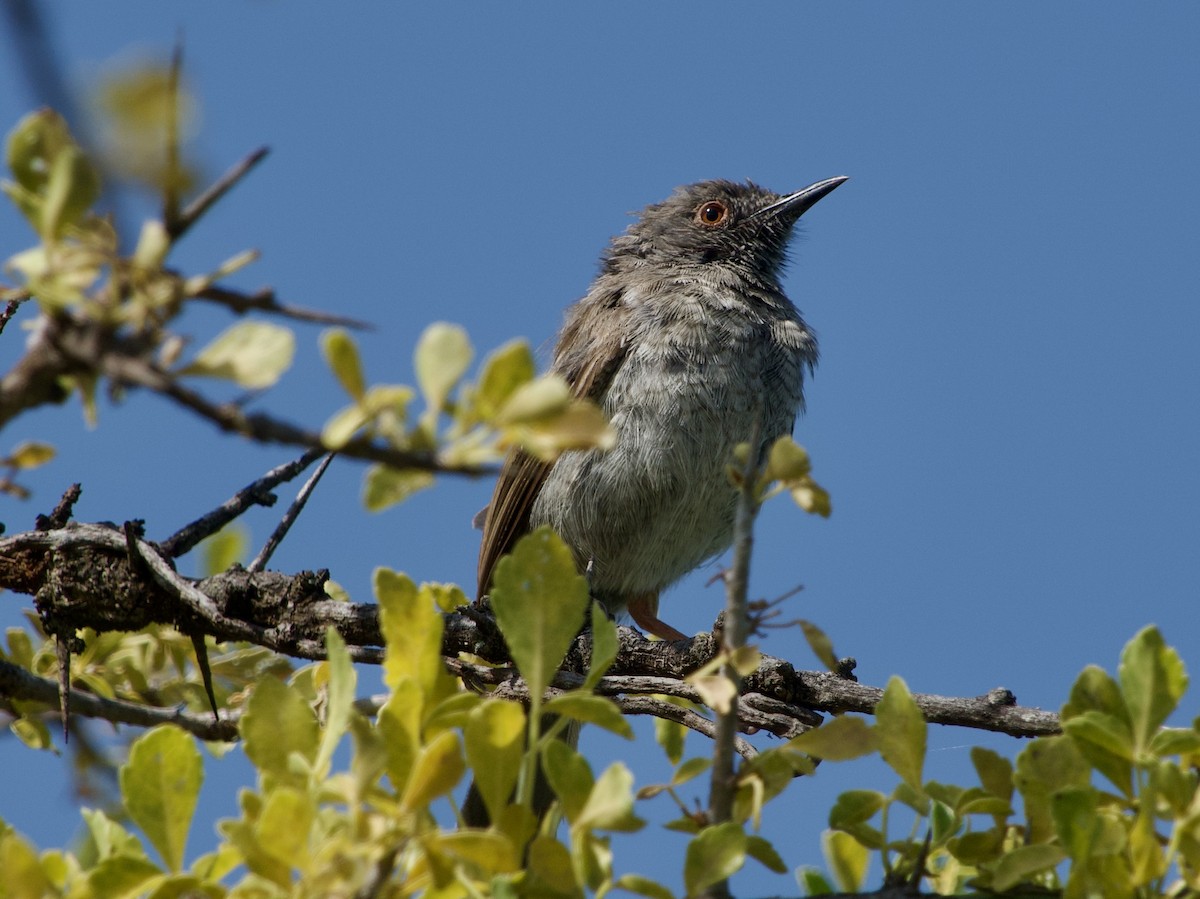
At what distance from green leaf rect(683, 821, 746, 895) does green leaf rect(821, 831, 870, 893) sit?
487 millimetres

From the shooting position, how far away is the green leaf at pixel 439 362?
1.14 m

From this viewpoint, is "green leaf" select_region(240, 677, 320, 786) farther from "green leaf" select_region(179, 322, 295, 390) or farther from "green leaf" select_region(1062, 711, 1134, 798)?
"green leaf" select_region(1062, 711, 1134, 798)

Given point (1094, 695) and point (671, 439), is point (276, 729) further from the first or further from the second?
point (671, 439)

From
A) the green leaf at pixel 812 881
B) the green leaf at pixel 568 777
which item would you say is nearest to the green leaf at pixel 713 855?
the green leaf at pixel 568 777

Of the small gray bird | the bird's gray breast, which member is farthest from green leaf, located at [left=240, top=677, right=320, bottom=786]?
the bird's gray breast

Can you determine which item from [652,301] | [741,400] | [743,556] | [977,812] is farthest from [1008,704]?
[652,301]

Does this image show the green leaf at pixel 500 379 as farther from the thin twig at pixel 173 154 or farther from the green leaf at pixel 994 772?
the green leaf at pixel 994 772

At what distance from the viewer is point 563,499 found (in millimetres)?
5316

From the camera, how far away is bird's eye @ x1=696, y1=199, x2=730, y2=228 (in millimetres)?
6836

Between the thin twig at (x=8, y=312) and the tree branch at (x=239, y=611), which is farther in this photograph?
the tree branch at (x=239, y=611)

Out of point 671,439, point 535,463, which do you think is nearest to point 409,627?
point 671,439

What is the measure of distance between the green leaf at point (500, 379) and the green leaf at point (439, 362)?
2 centimetres

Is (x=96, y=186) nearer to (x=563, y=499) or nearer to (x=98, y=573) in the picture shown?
(x=98, y=573)

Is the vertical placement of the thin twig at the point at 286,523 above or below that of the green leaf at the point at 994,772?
above
